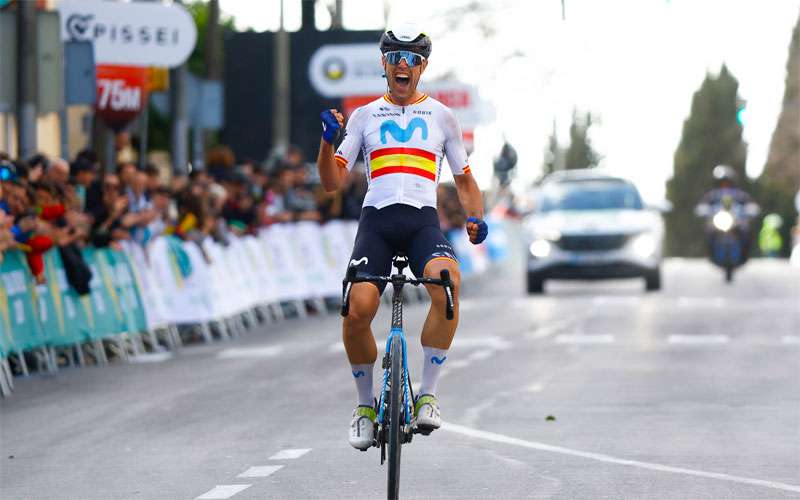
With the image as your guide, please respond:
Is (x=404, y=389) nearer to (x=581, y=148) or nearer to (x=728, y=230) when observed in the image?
(x=728, y=230)

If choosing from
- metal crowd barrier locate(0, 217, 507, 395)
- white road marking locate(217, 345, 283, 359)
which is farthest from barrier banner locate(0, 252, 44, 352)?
white road marking locate(217, 345, 283, 359)

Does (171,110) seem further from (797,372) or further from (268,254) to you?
(797,372)

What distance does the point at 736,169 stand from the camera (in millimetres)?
137750

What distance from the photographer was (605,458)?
11812 millimetres

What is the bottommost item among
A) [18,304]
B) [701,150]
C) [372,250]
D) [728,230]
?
[701,150]

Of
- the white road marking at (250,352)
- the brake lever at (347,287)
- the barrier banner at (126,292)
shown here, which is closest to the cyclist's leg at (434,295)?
the brake lever at (347,287)

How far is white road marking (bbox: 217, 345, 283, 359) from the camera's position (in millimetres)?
20656

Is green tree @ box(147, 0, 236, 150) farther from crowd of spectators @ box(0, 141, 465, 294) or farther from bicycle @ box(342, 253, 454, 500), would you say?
bicycle @ box(342, 253, 454, 500)

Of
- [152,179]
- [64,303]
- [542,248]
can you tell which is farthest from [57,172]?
[542,248]

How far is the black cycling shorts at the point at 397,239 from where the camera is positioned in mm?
10336

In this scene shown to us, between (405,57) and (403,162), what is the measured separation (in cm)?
51

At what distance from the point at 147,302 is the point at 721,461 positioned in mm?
10325

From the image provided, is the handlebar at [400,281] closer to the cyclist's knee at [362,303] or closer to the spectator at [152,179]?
the cyclist's knee at [362,303]

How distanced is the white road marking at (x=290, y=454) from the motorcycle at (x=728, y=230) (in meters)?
25.5
